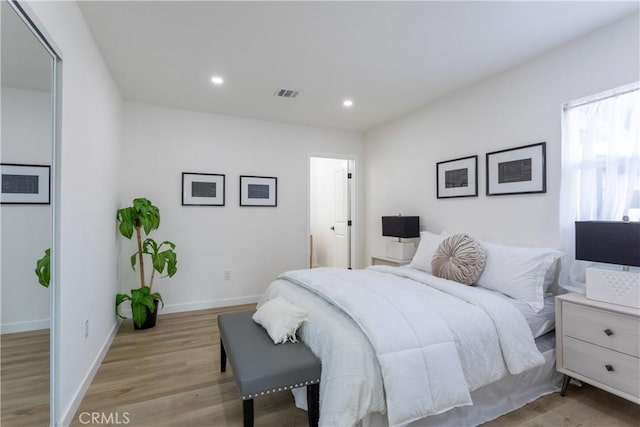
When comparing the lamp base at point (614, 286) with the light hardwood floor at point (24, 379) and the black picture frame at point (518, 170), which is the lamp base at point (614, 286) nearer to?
the black picture frame at point (518, 170)

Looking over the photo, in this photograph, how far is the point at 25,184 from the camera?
141 centimetres

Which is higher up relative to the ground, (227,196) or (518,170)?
(518,170)

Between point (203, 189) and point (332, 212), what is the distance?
96.4 inches

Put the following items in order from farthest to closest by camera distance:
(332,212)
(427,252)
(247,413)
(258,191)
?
(332,212) → (258,191) → (427,252) → (247,413)

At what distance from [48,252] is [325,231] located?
4.66 m

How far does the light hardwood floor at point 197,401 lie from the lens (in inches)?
73.0

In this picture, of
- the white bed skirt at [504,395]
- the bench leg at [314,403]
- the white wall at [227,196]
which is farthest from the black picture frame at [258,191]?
the white bed skirt at [504,395]

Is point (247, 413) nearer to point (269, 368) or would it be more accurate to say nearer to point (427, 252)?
point (269, 368)

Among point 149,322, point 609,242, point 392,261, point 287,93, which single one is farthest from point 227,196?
point 609,242

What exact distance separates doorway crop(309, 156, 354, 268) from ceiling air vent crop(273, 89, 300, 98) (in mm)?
1376

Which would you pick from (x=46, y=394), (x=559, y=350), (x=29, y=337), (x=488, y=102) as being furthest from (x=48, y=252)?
(x=488, y=102)

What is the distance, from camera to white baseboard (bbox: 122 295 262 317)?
3799mm

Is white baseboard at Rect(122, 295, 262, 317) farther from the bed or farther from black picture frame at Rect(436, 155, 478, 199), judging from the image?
black picture frame at Rect(436, 155, 478, 199)

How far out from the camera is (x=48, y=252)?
1.59m
